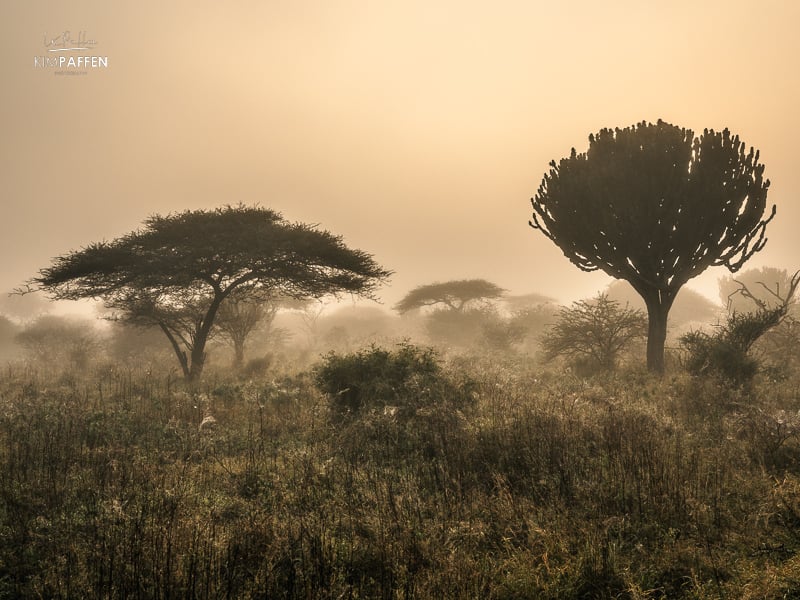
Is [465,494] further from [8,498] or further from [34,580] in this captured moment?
[8,498]

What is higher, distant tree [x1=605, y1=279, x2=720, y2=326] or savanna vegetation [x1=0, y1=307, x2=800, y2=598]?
distant tree [x1=605, y1=279, x2=720, y2=326]

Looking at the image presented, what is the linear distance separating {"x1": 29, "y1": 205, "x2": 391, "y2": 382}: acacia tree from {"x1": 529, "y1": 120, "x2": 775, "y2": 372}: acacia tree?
23.3ft

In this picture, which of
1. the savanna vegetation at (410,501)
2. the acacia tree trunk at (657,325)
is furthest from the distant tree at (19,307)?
the acacia tree trunk at (657,325)

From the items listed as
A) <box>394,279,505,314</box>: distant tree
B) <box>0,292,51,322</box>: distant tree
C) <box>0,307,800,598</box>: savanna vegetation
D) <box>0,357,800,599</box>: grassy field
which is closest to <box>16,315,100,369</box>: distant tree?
<box>0,307,800,598</box>: savanna vegetation

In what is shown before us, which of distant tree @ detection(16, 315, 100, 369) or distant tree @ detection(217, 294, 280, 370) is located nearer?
distant tree @ detection(217, 294, 280, 370)

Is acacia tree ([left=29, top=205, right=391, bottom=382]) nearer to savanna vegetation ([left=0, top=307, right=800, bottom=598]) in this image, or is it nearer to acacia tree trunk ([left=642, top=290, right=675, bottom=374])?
savanna vegetation ([left=0, top=307, right=800, bottom=598])

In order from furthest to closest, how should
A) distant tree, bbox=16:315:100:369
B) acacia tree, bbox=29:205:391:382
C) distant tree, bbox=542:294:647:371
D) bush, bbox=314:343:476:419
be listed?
distant tree, bbox=16:315:100:369 < distant tree, bbox=542:294:647:371 < acacia tree, bbox=29:205:391:382 < bush, bbox=314:343:476:419

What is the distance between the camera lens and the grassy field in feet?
10.9

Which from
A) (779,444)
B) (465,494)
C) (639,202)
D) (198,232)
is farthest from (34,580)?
(639,202)

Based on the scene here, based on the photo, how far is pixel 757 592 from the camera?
3010mm

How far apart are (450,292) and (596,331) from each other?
20.3m

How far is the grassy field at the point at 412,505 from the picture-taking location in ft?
10.9

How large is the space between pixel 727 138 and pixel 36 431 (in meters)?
18.3

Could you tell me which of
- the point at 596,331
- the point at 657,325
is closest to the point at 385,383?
the point at 657,325
